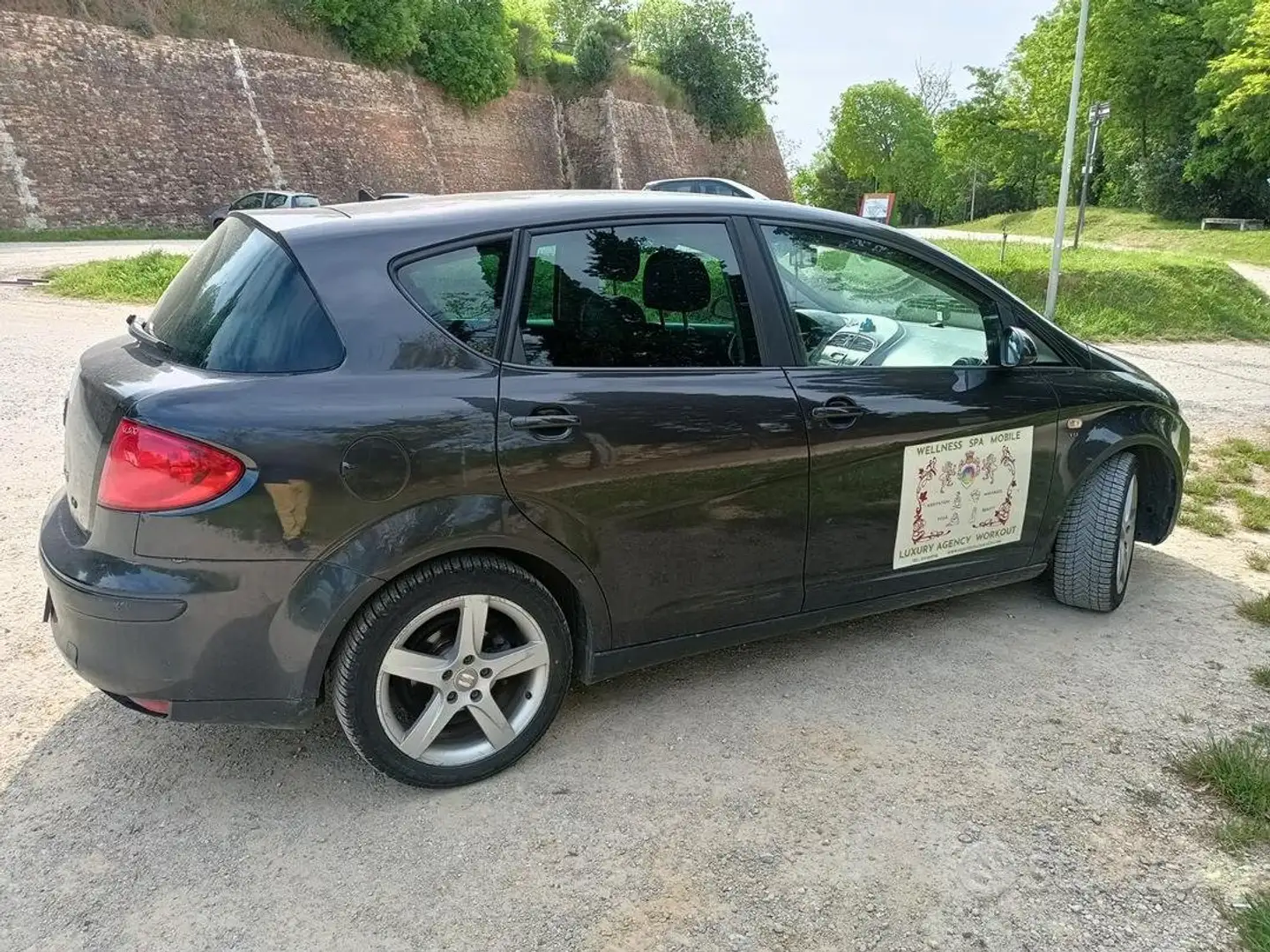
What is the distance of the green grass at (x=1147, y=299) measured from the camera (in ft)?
44.9

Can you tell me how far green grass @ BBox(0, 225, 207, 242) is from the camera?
24.2m

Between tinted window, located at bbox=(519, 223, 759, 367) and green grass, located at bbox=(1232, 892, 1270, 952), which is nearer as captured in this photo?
green grass, located at bbox=(1232, 892, 1270, 952)

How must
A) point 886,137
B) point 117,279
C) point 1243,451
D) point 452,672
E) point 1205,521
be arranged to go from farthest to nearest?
point 886,137, point 117,279, point 1243,451, point 1205,521, point 452,672

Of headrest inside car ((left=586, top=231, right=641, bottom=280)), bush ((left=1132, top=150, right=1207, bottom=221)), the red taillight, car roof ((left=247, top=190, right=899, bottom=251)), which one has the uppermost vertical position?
bush ((left=1132, top=150, right=1207, bottom=221))

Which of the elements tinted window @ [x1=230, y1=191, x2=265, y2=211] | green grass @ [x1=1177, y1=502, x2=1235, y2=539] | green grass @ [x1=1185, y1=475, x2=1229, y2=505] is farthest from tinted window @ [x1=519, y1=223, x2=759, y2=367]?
tinted window @ [x1=230, y1=191, x2=265, y2=211]

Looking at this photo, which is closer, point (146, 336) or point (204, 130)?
point (146, 336)

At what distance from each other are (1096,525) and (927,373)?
1.16 m

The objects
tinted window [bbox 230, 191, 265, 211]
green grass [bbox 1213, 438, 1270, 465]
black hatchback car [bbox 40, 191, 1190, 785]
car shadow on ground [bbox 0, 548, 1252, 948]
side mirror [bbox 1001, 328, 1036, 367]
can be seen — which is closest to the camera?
car shadow on ground [bbox 0, 548, 1252, 948]

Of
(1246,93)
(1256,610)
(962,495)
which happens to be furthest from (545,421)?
(1246,93)

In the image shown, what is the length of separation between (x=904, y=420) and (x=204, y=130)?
31447 millimetres

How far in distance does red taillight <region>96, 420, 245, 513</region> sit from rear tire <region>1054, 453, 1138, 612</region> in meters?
3.27

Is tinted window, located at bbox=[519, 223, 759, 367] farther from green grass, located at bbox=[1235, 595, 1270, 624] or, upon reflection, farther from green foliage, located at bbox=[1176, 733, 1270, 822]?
green grass, located at bbox=[1235, 595, 1270, 624]

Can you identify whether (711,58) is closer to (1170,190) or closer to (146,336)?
(1170,190)

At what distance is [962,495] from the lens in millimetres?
3502
